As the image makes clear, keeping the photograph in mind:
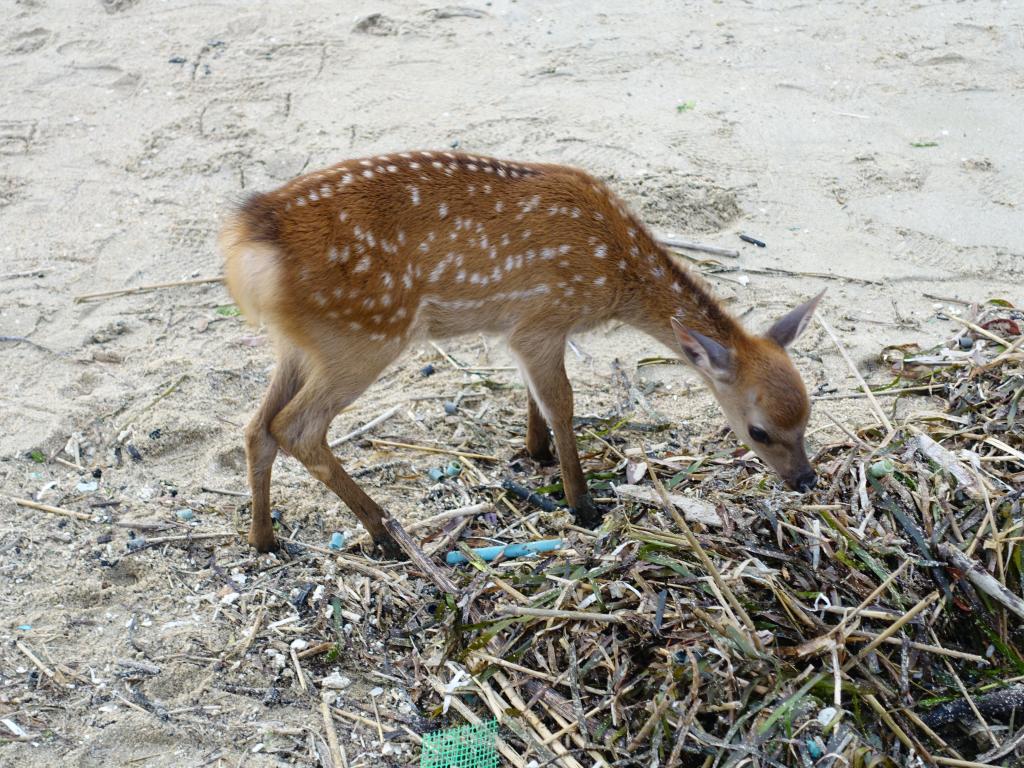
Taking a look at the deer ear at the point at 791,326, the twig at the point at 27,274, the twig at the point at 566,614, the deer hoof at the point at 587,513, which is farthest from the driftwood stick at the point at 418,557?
the twig at the point at 27,274

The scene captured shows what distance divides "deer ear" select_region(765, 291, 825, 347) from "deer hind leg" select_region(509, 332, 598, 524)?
0.92 meters

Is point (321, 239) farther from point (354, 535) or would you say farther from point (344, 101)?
point (344, 101)

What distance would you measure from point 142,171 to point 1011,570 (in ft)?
18.1

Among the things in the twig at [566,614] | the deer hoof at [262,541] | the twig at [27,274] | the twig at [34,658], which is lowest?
the deer hoof at [262,541]

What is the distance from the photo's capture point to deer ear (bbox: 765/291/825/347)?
15.5 ft

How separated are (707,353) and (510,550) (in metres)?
1.15

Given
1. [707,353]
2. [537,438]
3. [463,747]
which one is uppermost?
[707,353]

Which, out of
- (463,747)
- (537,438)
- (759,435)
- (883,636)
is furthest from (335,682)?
(759,435)

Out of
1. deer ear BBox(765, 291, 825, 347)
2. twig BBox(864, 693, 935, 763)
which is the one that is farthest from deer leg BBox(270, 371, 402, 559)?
twig BBox(864, 693, 935, 763)

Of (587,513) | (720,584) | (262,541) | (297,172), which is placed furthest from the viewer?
(297,172)

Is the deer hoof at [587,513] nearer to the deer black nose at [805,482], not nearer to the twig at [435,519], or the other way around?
the twig at [435,519]

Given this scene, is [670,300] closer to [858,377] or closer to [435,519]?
[858,377]

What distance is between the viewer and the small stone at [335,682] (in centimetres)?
384

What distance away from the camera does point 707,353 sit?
15.0ft
